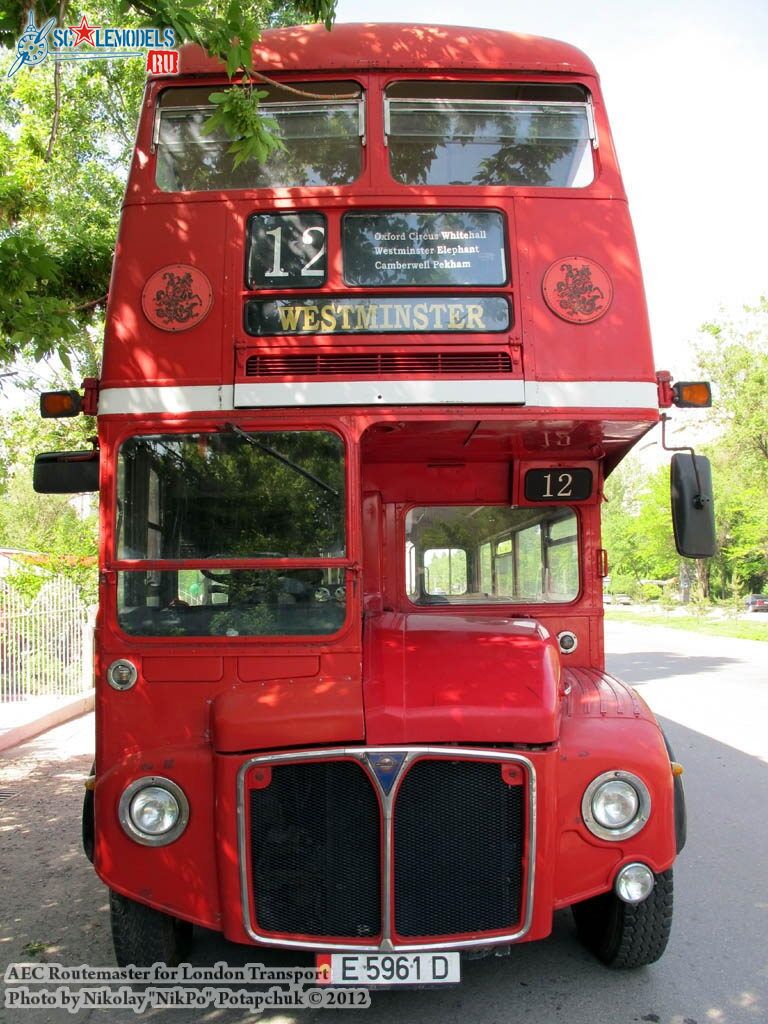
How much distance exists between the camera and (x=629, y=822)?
349 centimetres

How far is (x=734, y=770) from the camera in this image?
332 inches

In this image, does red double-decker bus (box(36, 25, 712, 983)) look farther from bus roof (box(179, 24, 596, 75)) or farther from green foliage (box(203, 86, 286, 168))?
green foliage (box(203, 86, 286, 168))

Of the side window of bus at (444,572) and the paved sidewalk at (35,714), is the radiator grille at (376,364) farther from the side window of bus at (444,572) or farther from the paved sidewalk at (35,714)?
the paved sidewalk at (35,714)

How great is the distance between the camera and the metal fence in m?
11.5

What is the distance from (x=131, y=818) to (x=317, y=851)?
0.75 m

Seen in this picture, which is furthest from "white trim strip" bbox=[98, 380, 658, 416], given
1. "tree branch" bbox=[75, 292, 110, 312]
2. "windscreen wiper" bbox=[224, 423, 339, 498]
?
"tree branch" bbox=[75, 292, 110, 312]

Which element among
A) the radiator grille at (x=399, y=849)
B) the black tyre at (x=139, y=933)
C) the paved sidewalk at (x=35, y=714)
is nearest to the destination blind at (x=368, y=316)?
the radiator grille at (x=399, y=849)

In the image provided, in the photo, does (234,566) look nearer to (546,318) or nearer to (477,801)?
(477,801)

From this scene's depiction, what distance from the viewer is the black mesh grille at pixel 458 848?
340cm

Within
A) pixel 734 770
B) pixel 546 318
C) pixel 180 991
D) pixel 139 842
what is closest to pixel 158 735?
pixel 139 842

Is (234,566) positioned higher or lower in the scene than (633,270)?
lower

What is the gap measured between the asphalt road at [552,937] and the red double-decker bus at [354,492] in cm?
27

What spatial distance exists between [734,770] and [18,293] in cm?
734

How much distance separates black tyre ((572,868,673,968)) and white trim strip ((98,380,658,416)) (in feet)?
6.74
